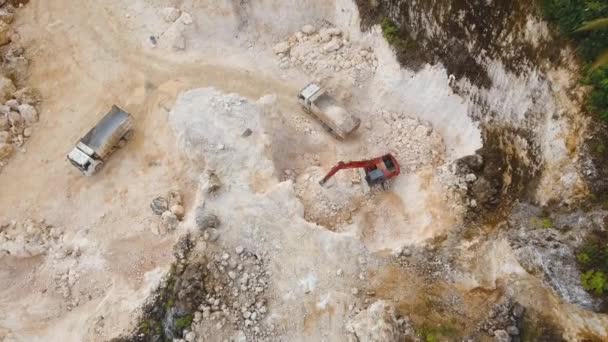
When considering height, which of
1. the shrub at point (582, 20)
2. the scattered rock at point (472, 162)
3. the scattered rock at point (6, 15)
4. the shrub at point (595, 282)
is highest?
the shrub at point (582, 20)

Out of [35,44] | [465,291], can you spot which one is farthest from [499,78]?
[35,44]

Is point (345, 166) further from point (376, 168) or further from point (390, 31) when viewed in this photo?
point (390, 31)

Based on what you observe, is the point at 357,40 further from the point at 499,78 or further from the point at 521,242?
the point at 521,242

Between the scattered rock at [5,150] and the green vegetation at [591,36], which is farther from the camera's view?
the scattered rock at [5,150]

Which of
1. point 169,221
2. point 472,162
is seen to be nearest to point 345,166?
point 472,162

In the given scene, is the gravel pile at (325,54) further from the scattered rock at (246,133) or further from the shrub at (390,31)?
the scattered rock at (246,133)

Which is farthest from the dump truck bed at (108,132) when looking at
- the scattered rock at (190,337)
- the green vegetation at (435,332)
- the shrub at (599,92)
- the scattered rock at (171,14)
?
the shrub at (599,92)
